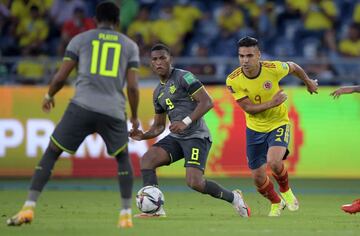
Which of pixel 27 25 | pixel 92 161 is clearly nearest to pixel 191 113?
pixel 92 161

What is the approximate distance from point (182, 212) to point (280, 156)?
158 cm

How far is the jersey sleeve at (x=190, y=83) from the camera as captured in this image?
12953 mm

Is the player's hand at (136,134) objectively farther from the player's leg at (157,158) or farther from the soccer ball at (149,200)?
the soccer ball at (149,200)

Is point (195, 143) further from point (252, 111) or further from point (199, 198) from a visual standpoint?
point (199, 198)

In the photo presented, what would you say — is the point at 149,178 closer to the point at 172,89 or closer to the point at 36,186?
the point at 172,89

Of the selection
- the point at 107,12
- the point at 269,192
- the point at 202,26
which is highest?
the point at 107,12

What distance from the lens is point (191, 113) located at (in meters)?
13.1

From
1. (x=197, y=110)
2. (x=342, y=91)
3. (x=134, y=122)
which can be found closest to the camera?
(x=134, y=122)

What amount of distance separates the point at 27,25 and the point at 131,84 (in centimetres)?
1403

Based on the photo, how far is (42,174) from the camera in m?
10.8

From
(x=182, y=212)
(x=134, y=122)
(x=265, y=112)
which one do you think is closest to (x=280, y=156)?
(x=265, y=112)

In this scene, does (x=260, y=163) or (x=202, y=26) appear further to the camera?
(x=202, y=26)

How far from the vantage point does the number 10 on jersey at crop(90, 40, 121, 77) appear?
10.7m

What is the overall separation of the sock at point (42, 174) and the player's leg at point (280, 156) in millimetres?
3837
